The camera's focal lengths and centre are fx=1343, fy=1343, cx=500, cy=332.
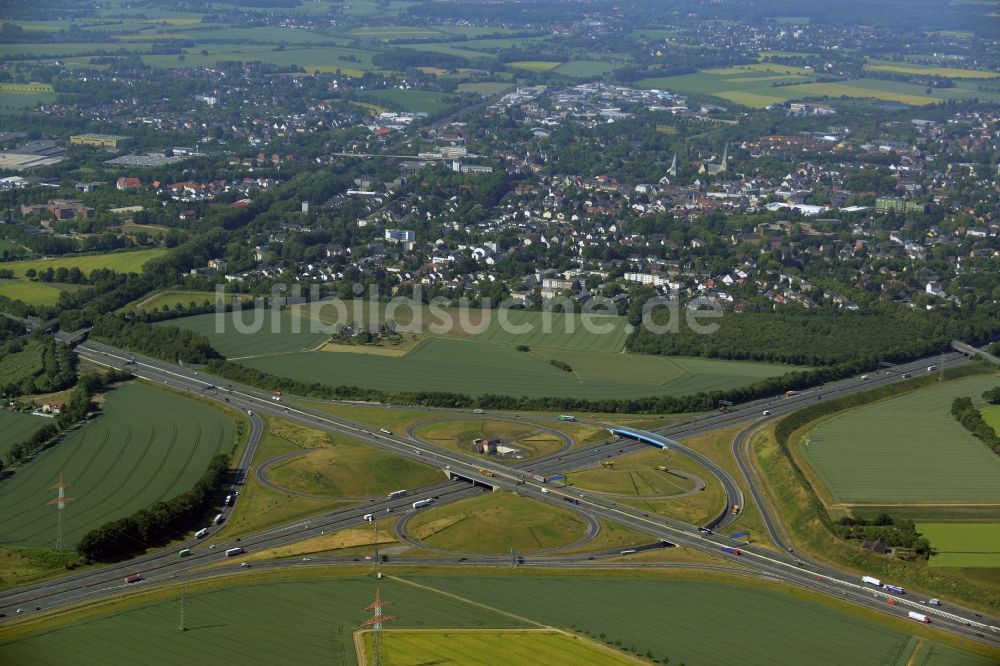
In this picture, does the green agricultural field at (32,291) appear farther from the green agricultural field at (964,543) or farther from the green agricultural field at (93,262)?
the green agricultural field at (964,543)

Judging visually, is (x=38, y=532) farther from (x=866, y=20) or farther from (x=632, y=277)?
(x=866, y=20)

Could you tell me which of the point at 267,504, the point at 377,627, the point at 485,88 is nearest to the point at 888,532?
the point at 377,627

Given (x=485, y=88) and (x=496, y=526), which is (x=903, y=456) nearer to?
(x=496, y=526)

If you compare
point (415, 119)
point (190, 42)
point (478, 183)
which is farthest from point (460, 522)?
point (190, 42)

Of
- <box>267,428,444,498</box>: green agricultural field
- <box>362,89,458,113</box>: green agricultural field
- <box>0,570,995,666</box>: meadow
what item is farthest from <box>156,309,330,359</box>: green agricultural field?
<box>362,89,458,113</box>: green agricultural field

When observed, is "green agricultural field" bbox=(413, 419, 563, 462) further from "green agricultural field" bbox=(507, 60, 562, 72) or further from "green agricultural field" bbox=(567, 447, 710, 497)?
"green agricultural field" bbox=(507, 60, 562, 72)

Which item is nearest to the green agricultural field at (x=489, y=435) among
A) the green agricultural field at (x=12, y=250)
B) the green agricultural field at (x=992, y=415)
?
the green agricultural field at (x=992, y=415)

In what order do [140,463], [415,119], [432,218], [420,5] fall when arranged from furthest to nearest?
[420,5] < [415,119] < [432,218] < [140,463]
